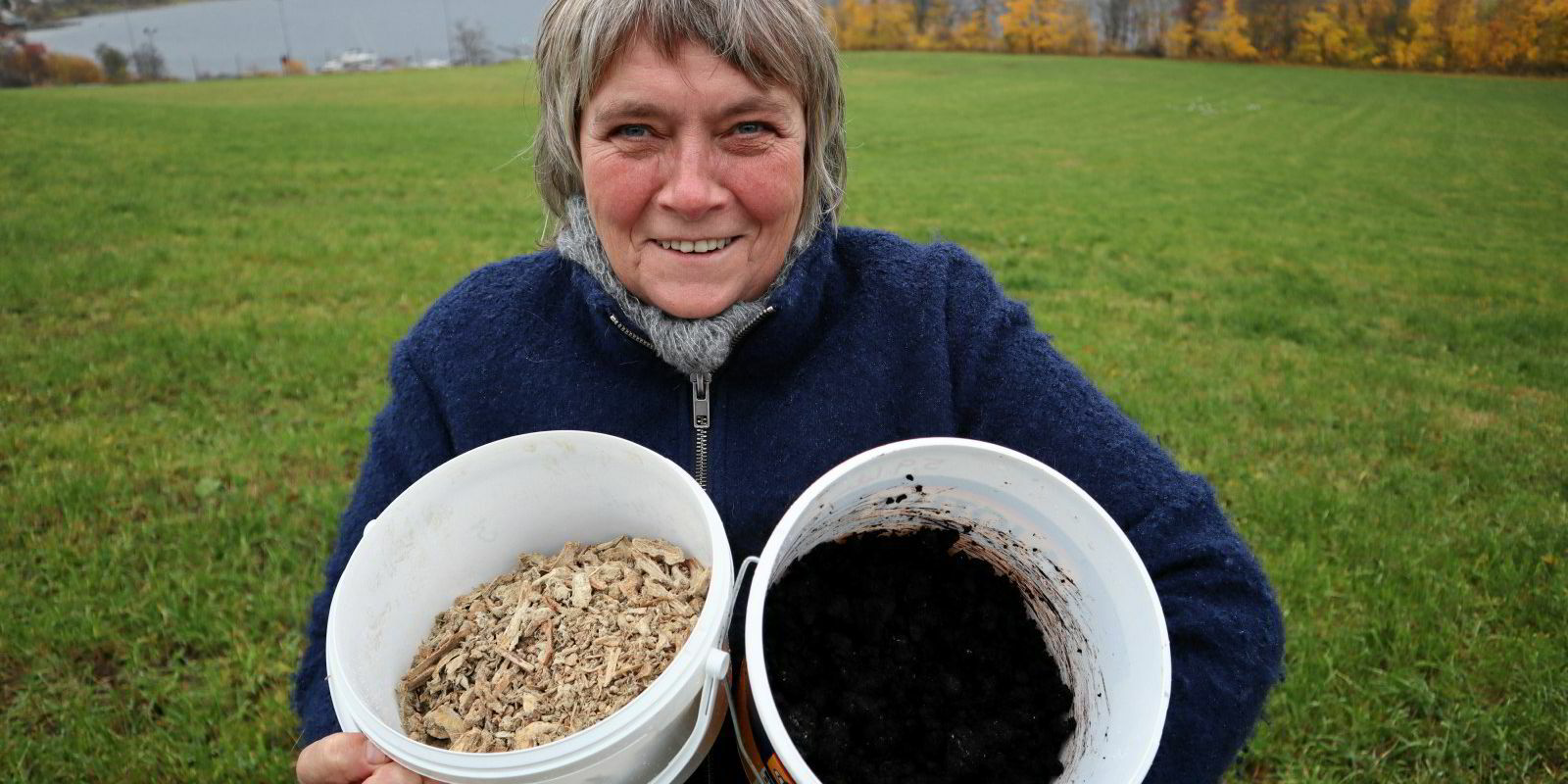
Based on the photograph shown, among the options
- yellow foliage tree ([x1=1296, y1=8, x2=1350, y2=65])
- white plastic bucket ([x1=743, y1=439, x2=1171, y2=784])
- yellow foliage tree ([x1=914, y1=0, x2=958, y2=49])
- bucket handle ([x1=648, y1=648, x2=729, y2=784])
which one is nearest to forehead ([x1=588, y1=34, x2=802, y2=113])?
white plastic bucket ([x1=743, y1=439, x2=1171, y2=784])

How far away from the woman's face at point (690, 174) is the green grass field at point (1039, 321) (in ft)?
1.92

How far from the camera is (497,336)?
153cm

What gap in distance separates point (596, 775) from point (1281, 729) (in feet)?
7.57

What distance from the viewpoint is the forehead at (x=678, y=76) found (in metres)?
1.22

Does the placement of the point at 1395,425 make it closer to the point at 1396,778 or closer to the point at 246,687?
the point at 1396,778

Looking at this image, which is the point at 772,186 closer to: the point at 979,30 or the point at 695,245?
the point at 695,245

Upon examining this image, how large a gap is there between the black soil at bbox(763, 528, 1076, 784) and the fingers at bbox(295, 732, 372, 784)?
1.60ft

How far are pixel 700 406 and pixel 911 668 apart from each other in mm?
593

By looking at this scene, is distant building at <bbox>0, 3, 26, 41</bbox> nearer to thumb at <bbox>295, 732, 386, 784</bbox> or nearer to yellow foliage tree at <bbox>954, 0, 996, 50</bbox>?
yellow foliage tree at <bbox>954, 0, 996, 50</bbox>

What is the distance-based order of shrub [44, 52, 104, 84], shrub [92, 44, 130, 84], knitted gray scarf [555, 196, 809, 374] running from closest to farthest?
knitted gray scarf [555, 196, 809, 374], shrub [44, 52, 104, 84], shrub [92, 44, 130, 84]

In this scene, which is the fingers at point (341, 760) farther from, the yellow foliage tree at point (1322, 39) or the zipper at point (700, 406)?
the yellow foliage tree at point (1322, 39)

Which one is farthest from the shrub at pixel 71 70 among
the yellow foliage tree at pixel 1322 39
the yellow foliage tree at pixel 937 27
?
the yellow foliage tree at pixel 1322 39

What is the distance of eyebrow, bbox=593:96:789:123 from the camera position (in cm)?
124

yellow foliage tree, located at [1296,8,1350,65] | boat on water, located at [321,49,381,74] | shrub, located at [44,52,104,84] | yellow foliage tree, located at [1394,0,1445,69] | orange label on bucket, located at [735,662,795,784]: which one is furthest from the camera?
boat on water, located at [321,49,381,74]
